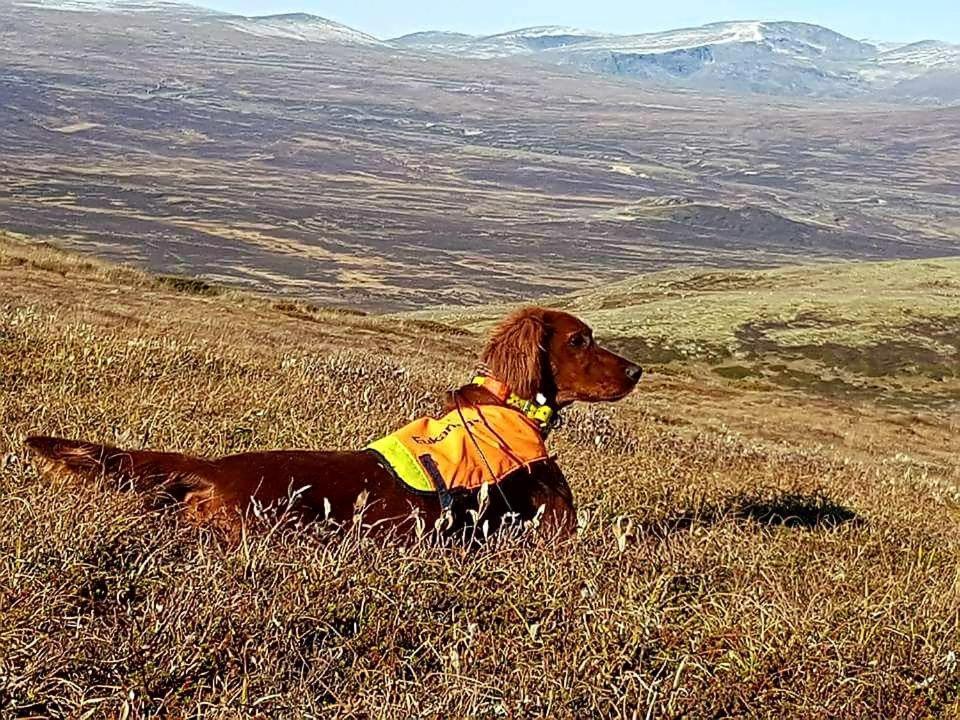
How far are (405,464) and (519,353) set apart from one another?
107cm

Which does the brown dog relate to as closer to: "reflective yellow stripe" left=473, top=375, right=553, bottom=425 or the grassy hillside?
"reflective yellow stripe" left=473, top=375, right=553, bottom=425

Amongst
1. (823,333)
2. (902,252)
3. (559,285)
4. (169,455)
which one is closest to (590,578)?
(169,455)

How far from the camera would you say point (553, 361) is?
5.95 meters

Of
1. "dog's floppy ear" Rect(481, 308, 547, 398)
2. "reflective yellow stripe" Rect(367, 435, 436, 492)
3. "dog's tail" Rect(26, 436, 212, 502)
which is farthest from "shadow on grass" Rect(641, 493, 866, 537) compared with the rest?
"dog's tail" Rect(26, 436, 212, 502)

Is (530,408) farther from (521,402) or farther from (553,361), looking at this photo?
(553,361)

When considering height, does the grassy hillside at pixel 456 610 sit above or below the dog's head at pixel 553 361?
below

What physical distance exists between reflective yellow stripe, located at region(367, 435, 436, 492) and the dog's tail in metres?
0.81

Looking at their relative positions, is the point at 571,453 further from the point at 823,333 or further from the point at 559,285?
the point at 559,285

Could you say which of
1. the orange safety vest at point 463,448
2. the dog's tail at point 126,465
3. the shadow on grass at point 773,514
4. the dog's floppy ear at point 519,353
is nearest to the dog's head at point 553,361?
the dog's floppy ear at point 519,353

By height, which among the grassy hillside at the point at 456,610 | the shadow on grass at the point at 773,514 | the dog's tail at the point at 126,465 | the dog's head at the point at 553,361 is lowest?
the shadow on grass at the point at 773,514

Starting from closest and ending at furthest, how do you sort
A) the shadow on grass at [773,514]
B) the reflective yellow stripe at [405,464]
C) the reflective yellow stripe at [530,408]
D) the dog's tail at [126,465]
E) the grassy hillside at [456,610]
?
the grassy hillside at [456,610] < the dog's tail at [126,465] < the reflective yellow stripe at [405,464] < the reflective yellow stripe at [530,408] < the shadow on grass at [773,514]

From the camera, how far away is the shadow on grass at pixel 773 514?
5992 millimetres

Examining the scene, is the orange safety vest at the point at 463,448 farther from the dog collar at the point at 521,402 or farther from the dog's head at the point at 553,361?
the dog's head at the point at 553,361

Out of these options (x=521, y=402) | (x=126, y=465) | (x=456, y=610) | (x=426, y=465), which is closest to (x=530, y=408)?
(x=521, y=402)
